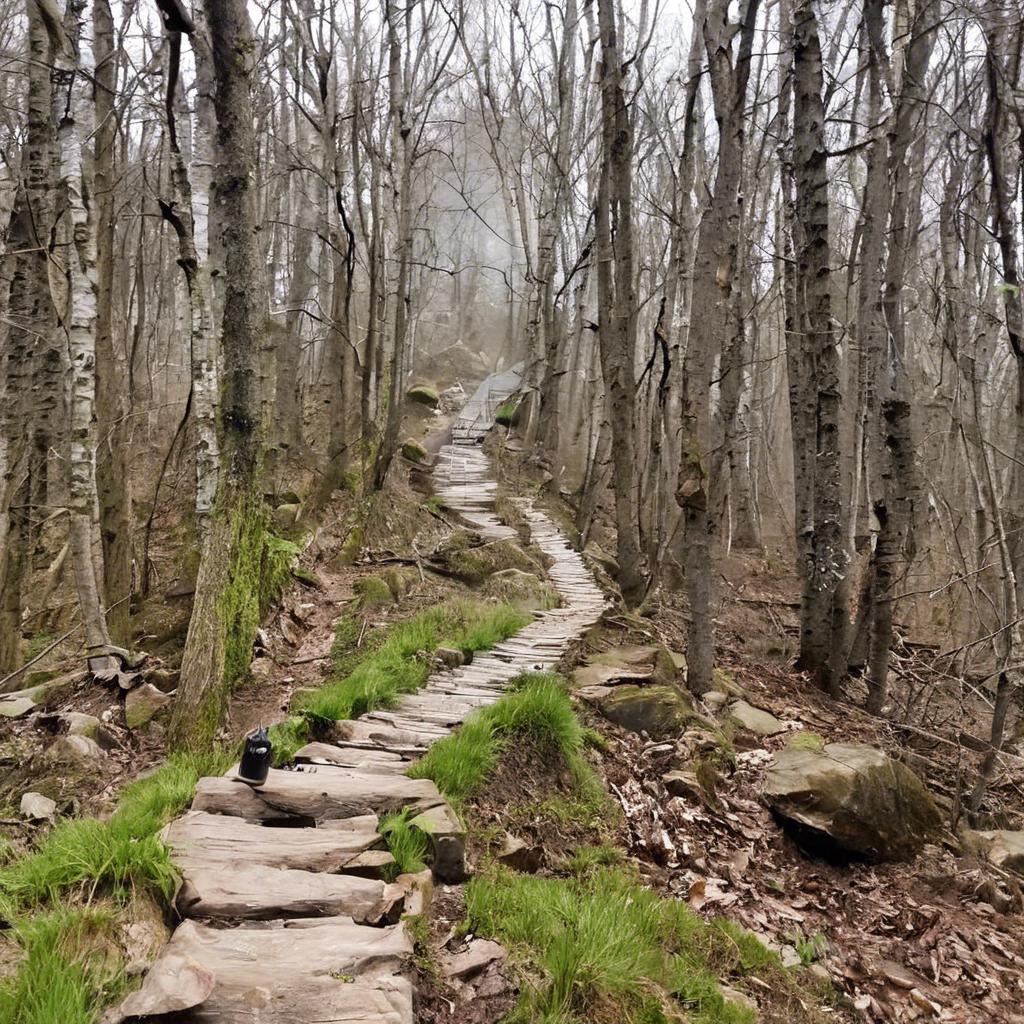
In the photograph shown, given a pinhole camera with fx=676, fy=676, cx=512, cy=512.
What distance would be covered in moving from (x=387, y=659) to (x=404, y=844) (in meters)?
2.66

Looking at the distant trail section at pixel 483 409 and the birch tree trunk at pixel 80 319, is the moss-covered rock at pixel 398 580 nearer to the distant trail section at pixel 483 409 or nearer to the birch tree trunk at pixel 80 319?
the birch tree trunk at pixel 80 319

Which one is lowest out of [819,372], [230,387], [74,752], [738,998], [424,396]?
[738,998]

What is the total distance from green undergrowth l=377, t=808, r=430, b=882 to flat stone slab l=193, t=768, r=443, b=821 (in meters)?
0.22

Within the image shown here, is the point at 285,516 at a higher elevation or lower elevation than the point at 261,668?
higher

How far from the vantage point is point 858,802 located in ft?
15.1

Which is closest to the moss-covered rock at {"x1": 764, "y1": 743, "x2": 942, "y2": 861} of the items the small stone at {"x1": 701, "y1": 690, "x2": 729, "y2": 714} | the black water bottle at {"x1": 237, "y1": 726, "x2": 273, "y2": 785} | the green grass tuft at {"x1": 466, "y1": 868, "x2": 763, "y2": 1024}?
the small stone at {"x1": 701, "y1": 690, "x2": 729, "y2": 714}

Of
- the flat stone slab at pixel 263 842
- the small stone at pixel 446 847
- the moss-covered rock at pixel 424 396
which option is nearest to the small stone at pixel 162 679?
the flat stone slab at pixel 263 842

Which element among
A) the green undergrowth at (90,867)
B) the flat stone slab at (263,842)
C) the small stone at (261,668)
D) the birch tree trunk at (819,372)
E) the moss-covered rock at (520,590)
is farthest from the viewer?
the moss-covered rock at (520,590)

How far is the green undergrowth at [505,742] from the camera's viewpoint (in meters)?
3.91

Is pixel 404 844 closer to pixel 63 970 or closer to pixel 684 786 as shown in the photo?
pixel 63 970

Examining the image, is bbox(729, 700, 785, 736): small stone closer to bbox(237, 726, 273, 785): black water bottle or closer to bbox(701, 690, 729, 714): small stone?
bbox(701, 690, 729, 714): small stone

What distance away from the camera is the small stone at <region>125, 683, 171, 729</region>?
5.44m

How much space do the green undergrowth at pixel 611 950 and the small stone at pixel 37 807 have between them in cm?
279

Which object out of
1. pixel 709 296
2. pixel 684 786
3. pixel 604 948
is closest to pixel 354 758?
pixel 604 948
